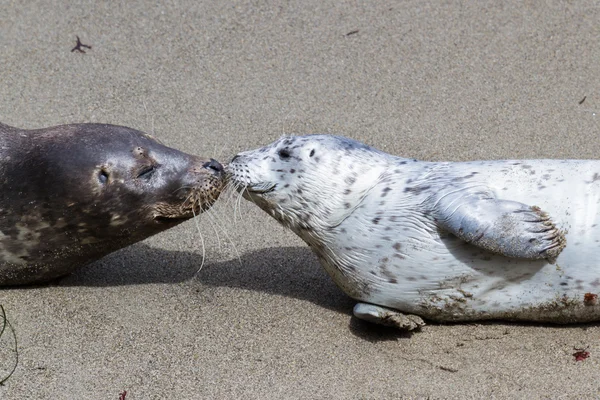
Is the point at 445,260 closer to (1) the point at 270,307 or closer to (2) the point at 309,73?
(1) the point at 270,307

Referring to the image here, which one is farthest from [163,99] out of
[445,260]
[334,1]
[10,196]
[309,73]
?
[445,260]

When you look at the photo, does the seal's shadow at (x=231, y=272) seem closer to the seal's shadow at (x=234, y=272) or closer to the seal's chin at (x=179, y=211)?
the seal's shadow at (x=234, y=272)

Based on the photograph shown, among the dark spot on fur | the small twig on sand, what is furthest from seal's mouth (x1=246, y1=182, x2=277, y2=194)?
the small twig on sand

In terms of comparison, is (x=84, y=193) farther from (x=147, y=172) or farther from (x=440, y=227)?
(x=440, y=227)

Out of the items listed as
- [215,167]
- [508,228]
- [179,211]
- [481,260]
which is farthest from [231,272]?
[508,228]

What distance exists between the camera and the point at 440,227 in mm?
4910

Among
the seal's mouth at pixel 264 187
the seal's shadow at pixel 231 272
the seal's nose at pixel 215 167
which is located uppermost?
the seal's mouth at pixel 264 187

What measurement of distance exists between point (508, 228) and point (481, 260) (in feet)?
0.90

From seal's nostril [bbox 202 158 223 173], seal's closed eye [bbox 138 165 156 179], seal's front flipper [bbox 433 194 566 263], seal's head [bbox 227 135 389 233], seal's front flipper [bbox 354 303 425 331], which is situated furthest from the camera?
seal's nostril [bbox 202 158 223 173]

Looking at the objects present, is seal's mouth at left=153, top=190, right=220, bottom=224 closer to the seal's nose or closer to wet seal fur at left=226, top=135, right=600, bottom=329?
the seal's nose

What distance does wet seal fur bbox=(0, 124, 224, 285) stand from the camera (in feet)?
17.7

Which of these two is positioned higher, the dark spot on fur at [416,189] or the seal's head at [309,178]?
the dark spot on fur at [416,189]

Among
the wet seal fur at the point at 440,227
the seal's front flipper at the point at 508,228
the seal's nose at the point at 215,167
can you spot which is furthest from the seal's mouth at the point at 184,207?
the seal's front flipper at the point at 508,228

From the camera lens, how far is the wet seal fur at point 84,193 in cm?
539
